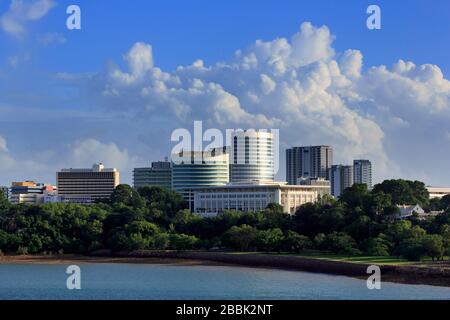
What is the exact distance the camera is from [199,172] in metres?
105

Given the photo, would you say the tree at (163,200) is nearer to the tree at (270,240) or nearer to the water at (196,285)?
the tree at (270,240)

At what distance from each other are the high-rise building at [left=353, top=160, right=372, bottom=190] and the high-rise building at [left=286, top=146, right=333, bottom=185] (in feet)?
17.5

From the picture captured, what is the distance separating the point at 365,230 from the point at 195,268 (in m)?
12.2

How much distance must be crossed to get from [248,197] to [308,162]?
48704mm

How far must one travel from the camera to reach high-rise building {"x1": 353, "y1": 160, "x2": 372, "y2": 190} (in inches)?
5295

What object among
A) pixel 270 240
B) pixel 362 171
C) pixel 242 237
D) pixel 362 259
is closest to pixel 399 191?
pixel 242 237

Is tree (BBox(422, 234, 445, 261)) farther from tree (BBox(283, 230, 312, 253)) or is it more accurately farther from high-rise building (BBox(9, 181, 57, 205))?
high-rise building (BBox(9, 181, 57, 205))

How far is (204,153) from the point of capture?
10606cm

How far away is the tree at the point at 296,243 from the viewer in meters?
51.5

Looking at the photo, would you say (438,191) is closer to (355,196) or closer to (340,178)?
(340,178)

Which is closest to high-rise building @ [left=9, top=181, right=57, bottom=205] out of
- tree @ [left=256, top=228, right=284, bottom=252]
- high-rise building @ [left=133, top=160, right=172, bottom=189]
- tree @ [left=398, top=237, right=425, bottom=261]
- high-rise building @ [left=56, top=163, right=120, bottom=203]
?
high-rise building @ [left=56, top=163, right=120, bottom=203]

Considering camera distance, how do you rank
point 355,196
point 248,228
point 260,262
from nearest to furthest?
1. point 260,262
2. point 248,228
3. point 355,196
